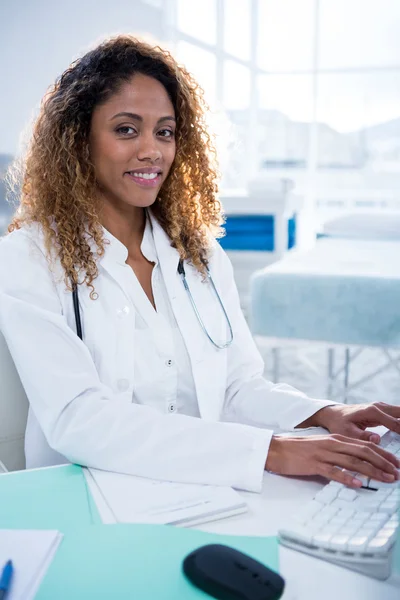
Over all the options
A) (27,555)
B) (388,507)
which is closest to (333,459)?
(388,507)

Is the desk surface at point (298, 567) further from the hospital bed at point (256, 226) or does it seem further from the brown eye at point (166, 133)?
the hospital bed at point (256, 226)

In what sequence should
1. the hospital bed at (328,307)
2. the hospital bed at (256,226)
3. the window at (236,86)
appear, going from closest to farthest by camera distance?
1. the hospital bed at (328,307)
2. the hospital bed at (256,226)
3. the window at (236,86)

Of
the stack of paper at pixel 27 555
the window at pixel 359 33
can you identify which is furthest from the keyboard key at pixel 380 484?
A: the window at pixel 359 33

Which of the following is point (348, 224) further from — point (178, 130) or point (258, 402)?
point (258, 402)

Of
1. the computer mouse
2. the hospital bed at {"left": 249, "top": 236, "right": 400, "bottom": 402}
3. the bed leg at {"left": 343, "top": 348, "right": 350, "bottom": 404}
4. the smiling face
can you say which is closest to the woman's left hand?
the computer mouse

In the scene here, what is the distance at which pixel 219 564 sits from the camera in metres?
0.63

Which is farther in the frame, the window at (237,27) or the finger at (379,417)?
the window at (237,27)

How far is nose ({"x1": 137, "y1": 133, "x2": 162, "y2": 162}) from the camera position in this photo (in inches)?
51.7

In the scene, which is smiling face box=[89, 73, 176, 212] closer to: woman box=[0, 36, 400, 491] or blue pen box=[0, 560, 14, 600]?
woman box=[0, 36, 400, 491]

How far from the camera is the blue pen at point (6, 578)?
621 millimetres

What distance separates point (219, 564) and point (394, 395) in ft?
8.64

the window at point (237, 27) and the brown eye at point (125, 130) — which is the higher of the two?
the window at point (237, 27)

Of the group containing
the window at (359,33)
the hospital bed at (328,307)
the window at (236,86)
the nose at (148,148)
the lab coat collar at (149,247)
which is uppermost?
the window at (359,33)

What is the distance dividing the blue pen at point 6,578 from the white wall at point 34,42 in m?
4.03
